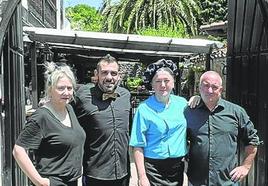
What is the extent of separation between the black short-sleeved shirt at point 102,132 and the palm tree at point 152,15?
2168 cm

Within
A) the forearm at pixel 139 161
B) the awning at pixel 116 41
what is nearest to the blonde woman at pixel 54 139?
the forearm at pixel 139 161

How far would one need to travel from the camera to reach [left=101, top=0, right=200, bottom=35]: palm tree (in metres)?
26.0

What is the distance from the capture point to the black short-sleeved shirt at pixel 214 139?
400cm

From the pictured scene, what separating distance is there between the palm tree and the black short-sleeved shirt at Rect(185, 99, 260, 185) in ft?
71.6

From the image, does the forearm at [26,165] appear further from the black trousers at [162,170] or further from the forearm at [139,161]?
the black trousers at [162,170]

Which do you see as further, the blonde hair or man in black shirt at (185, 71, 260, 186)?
man in black shirt at (185, 71, 260, 186)

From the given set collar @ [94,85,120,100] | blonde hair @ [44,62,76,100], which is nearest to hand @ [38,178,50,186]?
blonde hair @ [44,62,76,100]

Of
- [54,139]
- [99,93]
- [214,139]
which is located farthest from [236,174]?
[54,139]

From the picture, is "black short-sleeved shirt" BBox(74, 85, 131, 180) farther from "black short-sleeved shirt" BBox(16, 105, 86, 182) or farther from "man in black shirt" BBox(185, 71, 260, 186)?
"man in black shirt" BBox(185, 71, 260, 186)

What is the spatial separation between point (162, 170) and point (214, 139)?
0.49 metres

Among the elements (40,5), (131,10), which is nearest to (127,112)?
(40,5)

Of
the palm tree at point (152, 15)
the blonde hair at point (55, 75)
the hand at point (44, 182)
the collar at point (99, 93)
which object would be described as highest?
the palm tree at point (152, 15)

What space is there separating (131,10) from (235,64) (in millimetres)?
21349

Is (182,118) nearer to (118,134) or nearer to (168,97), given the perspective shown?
(168,97)
